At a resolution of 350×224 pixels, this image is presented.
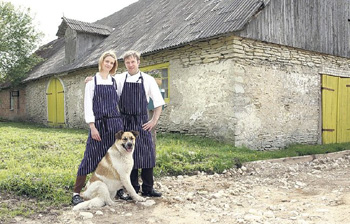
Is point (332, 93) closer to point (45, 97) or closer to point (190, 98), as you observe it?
point (190, 98)

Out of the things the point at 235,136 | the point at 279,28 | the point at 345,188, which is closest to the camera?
the point at 345,188

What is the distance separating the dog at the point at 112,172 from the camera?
13.2 feet

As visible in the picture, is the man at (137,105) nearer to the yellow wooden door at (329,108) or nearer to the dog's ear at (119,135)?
the dog's ear at (119,135)

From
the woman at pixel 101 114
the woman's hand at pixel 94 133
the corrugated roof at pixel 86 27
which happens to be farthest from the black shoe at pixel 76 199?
the corrugated roof at pixel 86 27

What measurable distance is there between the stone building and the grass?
0.68 m

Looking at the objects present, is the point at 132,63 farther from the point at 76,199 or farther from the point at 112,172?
the point at 76,199

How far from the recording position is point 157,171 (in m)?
5.79

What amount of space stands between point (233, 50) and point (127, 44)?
18.1 ft

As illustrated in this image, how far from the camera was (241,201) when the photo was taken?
14.9ft

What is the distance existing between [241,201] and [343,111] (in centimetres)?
818

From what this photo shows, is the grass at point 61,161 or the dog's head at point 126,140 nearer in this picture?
the dog's head at point 126,140

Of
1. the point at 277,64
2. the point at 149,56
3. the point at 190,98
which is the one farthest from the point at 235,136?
the point at 149,56

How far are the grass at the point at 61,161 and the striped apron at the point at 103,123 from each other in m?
0.57

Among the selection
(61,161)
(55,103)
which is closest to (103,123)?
(61,161)
